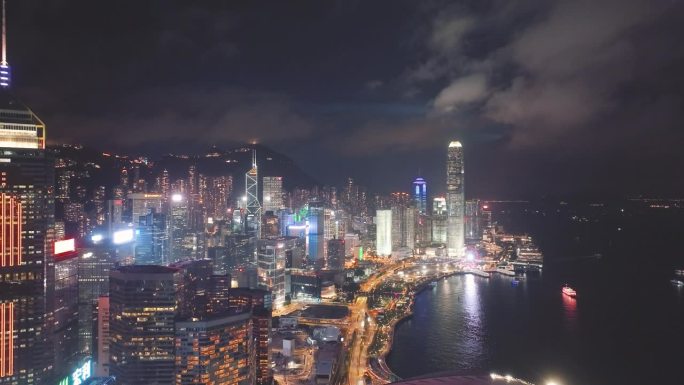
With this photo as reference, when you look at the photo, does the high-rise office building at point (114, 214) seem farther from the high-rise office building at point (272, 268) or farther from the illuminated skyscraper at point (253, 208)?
the high-rise office building at point (272, 268)

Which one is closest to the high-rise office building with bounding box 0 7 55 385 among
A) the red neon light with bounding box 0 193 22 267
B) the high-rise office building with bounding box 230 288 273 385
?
the red neon light with bounding box 0 193 22 267

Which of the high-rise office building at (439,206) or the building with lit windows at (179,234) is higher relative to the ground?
the high-rise office building at (439,206)

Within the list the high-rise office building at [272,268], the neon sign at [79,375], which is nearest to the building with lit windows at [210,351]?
the neon sign at [79,375]

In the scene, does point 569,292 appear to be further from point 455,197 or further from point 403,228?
point 455,197

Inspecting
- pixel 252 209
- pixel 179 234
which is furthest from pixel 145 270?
pixel 252 209

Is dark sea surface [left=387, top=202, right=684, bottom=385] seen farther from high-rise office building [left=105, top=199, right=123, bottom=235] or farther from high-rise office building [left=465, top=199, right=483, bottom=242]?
high-rise office building [left=105, top=199, right=123, bottom=235]

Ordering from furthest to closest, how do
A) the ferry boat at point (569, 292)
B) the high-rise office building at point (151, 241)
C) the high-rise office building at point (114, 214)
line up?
the high-rise office building at point (114, 214) < the high-rise office building at point (151, 241) < the ferry boat at point (569, 292)

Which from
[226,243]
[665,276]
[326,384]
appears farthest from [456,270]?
[326,384]

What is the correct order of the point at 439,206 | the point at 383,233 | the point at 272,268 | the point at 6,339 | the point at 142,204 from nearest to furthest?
the point at 6,339, the point at 272,268, the point at 142,204, the point at 383,233, the point at 439,206
